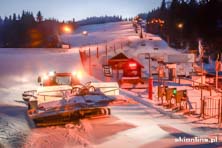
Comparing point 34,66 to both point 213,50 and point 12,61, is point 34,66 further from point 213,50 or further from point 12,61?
point 213,50

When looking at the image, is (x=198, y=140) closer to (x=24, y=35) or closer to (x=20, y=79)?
(x=20, y=79)

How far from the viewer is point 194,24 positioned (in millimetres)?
76062

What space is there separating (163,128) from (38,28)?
341 ft

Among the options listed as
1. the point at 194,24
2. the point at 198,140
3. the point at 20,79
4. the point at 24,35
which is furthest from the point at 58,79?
the point at 24,35

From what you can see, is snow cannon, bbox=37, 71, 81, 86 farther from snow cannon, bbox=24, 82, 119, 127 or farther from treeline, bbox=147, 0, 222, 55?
treeline, bbox=147, 0, 222, 55

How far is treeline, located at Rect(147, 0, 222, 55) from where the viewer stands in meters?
69.4

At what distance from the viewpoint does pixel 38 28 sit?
114812 millimetres

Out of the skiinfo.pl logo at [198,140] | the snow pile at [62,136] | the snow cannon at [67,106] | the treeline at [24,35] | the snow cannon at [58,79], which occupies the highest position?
the treeline at [24,35]

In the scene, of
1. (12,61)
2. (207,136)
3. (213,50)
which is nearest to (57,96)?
(207,136)

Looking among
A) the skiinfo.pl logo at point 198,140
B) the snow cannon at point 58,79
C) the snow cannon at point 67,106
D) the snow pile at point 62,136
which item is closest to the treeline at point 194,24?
the snow cannon at point 58,79

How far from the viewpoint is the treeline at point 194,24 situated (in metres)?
69.4

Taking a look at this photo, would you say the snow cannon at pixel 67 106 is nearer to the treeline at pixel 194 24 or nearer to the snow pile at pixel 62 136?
the snow pile at pixel 62 136

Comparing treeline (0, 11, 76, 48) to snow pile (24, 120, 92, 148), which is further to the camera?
treeline (0, 11, 76, 48)

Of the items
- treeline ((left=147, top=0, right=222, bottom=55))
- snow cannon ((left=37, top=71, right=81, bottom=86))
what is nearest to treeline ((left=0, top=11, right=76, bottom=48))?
treeline ((left=147, top=0, right=222, bottom=55))
